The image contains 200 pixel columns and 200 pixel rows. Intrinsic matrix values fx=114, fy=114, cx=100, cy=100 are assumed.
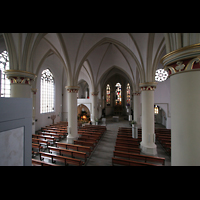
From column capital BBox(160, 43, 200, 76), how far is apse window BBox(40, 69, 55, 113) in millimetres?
16514

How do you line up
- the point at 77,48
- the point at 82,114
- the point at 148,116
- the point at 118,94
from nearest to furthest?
1. the point at 148,116
2. the point at 77,48
3. the point at 82,114
4. the point at 118,94

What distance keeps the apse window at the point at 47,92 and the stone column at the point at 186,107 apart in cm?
1659

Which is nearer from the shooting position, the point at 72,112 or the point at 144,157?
the point at 144,157

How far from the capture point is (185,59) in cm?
310

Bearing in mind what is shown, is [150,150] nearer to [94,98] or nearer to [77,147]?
[77,147]

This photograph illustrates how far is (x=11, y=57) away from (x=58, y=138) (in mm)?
8214

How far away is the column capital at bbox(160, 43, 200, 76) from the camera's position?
A: 2.96 metres

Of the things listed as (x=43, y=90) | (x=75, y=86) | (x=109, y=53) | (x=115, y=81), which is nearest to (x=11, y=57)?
(x=75, y=86)

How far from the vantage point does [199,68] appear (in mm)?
2955

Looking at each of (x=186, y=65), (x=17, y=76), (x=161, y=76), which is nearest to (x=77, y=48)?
(x=17, y=76)

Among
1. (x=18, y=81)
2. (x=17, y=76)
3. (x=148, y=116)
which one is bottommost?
(x=148, y=116)

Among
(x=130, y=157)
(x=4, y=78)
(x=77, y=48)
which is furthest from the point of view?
(x=4, y=78)

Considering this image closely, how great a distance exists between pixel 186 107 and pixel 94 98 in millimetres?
15615
